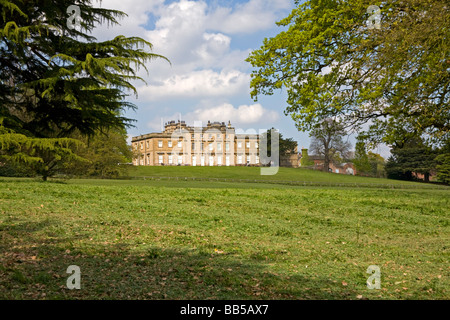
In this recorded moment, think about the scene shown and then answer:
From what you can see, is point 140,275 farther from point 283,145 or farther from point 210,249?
point 283,145

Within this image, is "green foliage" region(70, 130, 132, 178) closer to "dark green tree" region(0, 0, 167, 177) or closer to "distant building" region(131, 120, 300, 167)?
"dark green tree" region(0, 0, 167, 177)

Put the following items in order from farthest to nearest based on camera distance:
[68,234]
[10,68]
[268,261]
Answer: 1. [10,68]
2. [68,234]
3. [268,261]

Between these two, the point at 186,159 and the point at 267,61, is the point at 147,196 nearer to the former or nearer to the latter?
the point at 267,61

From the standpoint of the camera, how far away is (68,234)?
26.3ft

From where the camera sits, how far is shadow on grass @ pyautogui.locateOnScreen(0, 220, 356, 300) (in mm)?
4832

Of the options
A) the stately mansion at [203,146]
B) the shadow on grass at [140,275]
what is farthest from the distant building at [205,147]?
the shadow on grass at [140,275]

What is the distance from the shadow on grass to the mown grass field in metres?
0.02

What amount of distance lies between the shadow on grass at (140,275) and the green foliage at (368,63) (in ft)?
33.9

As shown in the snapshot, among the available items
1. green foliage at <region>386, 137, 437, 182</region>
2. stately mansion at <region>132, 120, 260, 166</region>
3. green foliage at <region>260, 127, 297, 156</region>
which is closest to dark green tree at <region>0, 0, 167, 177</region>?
green foliage at <region>386, 137, 437, 182</region>

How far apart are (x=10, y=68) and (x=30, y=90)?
1479 millimetres

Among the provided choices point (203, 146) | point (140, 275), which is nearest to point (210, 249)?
point (140, 275)

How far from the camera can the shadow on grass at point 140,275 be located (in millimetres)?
4832

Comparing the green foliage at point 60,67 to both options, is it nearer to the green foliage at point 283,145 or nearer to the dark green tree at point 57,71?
the dark green tree at point 57,71
